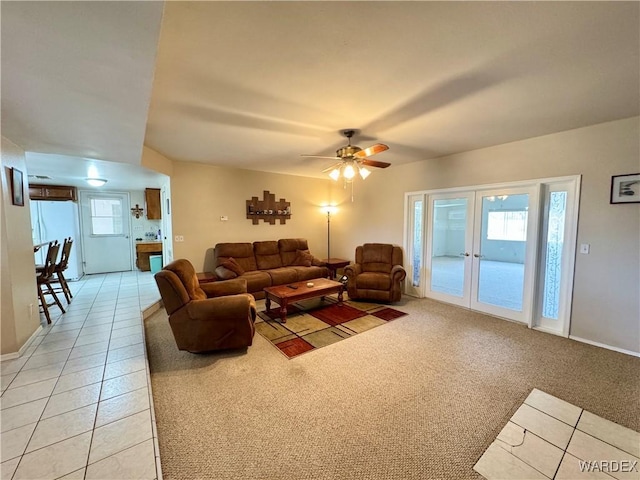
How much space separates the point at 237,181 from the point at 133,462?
15.5 ft

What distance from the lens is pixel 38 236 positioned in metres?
5.50

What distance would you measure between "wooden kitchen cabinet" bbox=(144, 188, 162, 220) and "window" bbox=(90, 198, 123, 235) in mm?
914

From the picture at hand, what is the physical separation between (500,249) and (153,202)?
24.6ft

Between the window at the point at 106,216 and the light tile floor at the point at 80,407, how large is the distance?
4.10 m

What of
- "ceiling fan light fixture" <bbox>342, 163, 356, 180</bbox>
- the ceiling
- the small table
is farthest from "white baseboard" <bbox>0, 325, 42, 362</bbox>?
the small table

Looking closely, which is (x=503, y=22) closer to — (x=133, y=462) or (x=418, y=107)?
(x=418, y=107)

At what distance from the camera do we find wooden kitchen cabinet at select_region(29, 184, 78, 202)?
5.69 m

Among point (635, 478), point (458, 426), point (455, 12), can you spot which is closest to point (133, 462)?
point (458, 426)

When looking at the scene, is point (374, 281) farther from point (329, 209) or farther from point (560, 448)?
point (560, 448)

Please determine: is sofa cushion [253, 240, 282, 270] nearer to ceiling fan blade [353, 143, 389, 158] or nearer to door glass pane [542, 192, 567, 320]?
ceiling fan blade [353, 143, 389, 158]

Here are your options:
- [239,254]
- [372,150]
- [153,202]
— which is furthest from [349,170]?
[153,202]

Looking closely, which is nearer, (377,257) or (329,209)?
(377,257)

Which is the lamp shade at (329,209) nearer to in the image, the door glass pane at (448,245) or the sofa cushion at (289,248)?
the sofa cushion at (289,248)

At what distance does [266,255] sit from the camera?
557 centimetres
